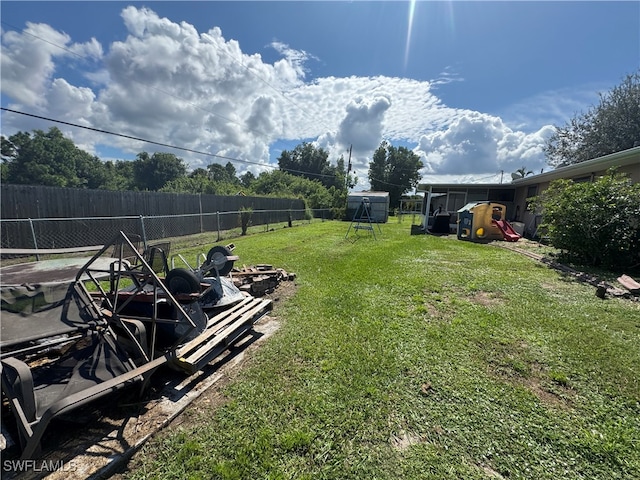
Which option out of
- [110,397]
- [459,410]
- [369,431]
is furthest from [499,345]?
[110,397]

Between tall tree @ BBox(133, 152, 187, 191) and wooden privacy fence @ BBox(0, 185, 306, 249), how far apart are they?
5549 centimetres

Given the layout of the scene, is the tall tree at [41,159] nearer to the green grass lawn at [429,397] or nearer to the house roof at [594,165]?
the green grass lawn at [429,397]

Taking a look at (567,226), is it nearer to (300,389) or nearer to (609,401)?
(609,401)

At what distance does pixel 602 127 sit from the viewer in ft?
56.0

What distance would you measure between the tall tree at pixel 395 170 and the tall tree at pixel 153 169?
47675mm

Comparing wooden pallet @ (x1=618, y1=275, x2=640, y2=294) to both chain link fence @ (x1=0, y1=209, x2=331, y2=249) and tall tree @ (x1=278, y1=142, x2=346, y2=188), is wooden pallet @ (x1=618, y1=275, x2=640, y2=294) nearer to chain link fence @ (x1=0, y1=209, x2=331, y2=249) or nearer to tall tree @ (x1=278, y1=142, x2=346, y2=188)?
chain link fence @ (x1=0, y1=209, x2=331, y2=249)

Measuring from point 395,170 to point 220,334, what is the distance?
137ft

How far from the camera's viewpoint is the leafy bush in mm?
5938

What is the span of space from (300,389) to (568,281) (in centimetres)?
622

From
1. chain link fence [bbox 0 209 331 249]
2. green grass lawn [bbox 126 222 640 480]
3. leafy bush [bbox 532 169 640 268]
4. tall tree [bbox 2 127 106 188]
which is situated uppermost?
tall tree [bbox 2 127 106 188]

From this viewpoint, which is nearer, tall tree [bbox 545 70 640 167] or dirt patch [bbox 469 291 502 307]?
dirt patch [bbox 469 291 502 307]

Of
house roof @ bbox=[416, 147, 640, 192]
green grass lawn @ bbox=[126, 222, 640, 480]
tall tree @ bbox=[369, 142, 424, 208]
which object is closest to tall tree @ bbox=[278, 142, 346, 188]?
tall tree @ bbox=[369, 142, 424, 208]

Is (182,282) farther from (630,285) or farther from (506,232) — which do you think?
(506,232)

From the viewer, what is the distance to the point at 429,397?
2.34 metres
